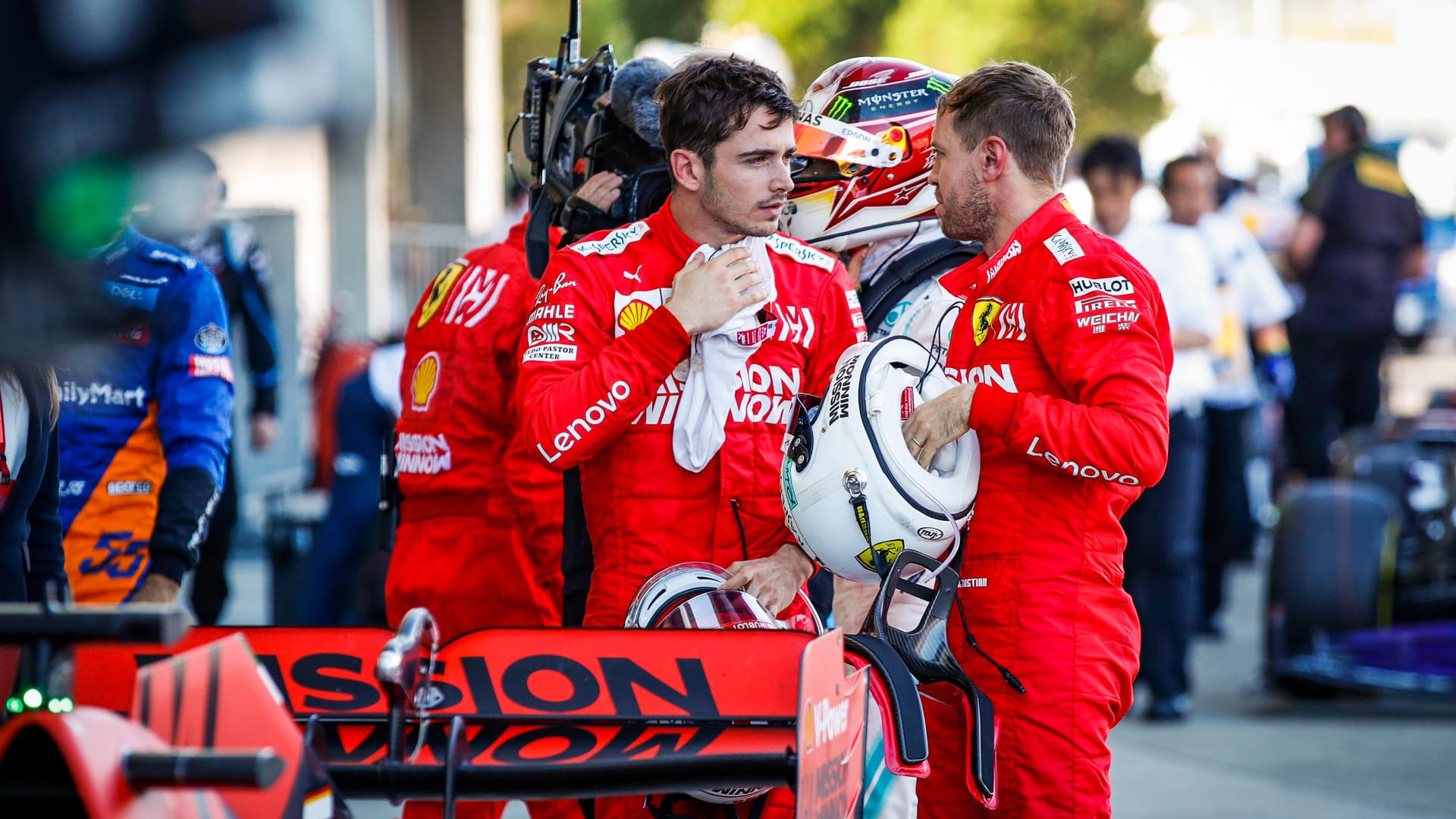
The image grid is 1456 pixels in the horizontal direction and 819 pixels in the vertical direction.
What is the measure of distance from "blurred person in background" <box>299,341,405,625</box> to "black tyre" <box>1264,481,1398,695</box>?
402 cm

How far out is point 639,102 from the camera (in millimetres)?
4016

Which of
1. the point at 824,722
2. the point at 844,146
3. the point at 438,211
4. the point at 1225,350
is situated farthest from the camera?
the point at 438,211

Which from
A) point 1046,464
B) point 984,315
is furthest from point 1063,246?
point 1046,464

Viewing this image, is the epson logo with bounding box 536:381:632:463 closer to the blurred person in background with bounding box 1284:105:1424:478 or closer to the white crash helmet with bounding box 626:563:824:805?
the white crash helmet with bounding box 626:563:824:805

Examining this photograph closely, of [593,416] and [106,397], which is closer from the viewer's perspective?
[593,416]

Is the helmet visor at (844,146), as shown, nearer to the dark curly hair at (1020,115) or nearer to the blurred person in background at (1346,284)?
→ the dark curly hair at (1020,115)

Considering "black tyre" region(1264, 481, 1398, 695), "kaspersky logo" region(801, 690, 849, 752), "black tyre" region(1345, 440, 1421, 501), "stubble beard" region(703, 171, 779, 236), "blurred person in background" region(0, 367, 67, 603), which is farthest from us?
"black tyre" region(1345, 440, 1421, 501)

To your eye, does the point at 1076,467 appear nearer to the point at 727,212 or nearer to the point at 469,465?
the point at 727,212

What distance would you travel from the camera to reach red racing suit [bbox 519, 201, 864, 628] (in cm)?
330

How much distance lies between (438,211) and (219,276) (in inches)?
420

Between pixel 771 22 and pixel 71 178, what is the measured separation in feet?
98.0

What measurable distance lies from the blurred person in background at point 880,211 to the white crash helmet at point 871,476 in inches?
25.8

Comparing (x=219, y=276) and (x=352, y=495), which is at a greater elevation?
(x=219, y=276)

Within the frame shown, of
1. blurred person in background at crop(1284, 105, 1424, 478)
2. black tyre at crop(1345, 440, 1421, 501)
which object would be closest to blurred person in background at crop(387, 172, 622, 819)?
black tyre at crop(1345, 440, 1421, 501)
